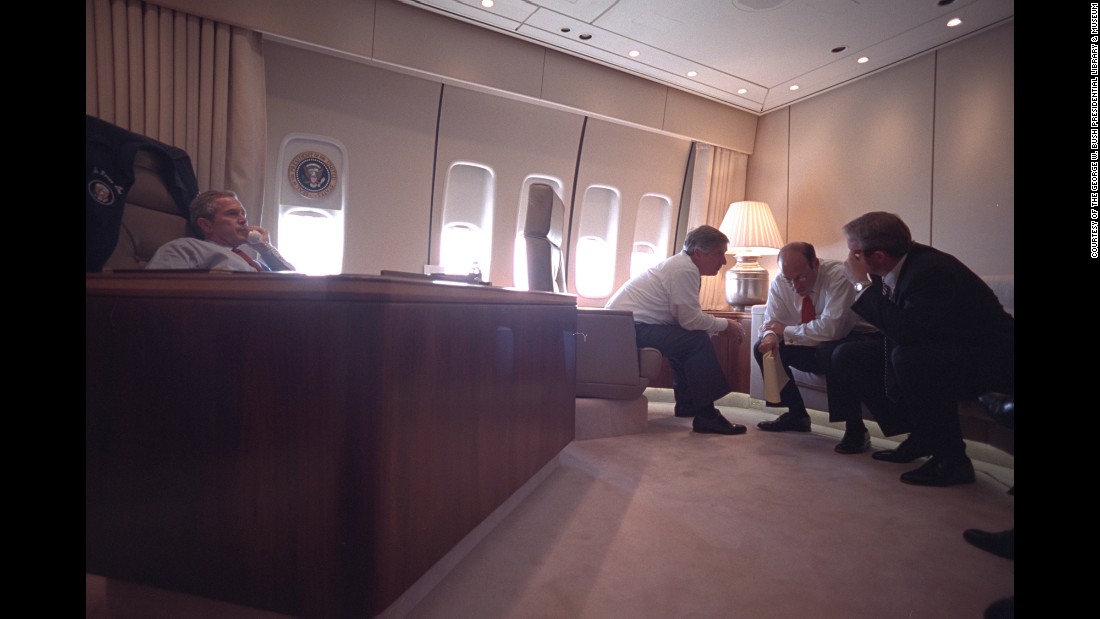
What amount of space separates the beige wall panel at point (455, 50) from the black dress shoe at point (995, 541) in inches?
165

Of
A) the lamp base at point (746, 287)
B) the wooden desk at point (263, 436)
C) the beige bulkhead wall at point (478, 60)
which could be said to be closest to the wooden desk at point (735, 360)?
the lamp base at point (746, 287)

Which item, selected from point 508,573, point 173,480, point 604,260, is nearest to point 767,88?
point 604,260

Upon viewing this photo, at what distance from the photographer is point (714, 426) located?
10.1ft

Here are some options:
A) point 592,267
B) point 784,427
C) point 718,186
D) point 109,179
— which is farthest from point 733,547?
point 718,186

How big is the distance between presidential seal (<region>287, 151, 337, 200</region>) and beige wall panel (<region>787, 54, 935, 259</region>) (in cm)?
446

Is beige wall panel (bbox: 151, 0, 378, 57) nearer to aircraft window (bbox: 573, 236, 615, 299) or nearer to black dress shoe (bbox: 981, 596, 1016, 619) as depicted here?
aircraft window (bbox: 573, 236, 615, 299)

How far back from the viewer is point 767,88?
499 cm

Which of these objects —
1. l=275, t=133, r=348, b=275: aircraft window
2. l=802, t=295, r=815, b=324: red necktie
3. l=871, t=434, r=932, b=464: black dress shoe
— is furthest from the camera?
l=275, t=133, r=348, b=275: aircraft window

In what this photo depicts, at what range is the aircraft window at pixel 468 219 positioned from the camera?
4.98 m

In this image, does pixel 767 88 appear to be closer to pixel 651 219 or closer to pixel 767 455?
pixel 651 219

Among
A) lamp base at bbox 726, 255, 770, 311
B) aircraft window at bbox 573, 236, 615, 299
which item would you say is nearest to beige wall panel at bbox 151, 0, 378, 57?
aircraft window at bbox 573, 236, 615, 299

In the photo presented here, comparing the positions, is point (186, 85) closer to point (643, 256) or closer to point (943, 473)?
point (643, 256)

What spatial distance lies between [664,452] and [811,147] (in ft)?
13.2

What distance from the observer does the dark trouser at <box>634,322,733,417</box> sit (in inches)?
120
